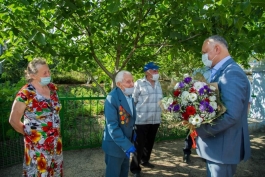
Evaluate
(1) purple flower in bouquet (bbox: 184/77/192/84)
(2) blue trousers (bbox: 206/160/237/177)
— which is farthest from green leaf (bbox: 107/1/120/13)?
(2) blue trousers (bbox: 206/160/237/177)

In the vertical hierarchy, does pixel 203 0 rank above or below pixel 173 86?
above

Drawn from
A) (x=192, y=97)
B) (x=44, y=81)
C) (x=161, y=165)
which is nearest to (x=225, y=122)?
A: (x=192, y=97)

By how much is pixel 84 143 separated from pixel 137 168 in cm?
179

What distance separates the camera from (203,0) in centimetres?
257

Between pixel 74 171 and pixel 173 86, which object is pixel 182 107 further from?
pixel 74 171

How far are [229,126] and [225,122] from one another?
63mm

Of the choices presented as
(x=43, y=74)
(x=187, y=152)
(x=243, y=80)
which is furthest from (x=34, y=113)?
(x=187, y=152)

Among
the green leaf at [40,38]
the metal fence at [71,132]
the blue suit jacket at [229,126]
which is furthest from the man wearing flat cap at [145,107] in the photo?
the green leaf at [40,38]

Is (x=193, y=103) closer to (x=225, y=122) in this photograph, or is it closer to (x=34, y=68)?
(x=225, y=122)

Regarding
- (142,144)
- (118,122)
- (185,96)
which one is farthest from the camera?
(142,144)

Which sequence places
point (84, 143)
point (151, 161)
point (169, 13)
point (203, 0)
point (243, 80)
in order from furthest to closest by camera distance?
point (84, 143) < point (151, 161) < point (169, 13) < point (203, 0) < point (243, 80)

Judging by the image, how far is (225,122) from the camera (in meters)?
1.92

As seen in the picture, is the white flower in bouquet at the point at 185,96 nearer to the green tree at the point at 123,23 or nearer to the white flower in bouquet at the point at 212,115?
the white flower in bouquet at the point at 212,115

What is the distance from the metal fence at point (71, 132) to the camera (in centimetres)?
396
